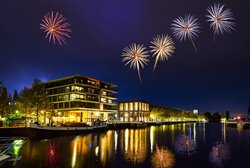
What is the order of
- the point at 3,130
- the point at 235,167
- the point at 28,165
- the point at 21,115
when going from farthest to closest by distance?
the point at 21,115
the point at 3,130
the point at 235,167
the point at 28,165

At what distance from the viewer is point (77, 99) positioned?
129125 mm

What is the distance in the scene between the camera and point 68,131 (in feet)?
291

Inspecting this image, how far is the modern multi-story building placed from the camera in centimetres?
13050

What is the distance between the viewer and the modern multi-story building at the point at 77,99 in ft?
428

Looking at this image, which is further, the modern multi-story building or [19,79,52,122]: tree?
the modern multi-story building

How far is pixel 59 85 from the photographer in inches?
5482

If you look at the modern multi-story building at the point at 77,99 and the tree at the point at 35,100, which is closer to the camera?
the tree at the point at 35,100

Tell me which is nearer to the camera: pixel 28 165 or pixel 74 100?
pixel 28 165

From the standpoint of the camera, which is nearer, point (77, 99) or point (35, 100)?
point (35, 100)

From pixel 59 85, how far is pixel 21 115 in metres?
33.5

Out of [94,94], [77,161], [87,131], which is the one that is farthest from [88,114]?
[77,161]

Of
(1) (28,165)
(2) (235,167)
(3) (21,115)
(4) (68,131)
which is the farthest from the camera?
(3) (21,115)

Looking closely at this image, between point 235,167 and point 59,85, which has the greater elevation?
point 59,85

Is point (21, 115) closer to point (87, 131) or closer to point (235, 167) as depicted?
point (87, 131)
